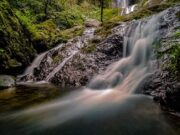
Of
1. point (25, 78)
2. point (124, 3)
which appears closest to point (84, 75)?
point (25, 78)

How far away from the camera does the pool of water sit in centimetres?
521

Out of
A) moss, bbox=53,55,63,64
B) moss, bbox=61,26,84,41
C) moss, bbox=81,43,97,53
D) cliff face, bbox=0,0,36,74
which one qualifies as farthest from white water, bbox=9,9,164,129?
moss, bbox=61,26,84,41

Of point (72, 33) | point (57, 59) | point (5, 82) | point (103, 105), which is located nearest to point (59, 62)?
point (57, 59)

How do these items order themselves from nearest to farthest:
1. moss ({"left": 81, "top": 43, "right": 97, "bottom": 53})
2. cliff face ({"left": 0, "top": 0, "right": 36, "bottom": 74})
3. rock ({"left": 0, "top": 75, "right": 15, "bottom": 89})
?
rock ({"left": 0, "top": 75, "right": 15, "bottom": 89})
moss ({"left": 81, "top": 43, "right": 97, "bottom": 53})
cliff face ({"left": 0, "top": 0, "right": 36, "bottom": 74})

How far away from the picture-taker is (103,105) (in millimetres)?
6980

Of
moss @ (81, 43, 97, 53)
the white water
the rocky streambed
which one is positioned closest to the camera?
the white water

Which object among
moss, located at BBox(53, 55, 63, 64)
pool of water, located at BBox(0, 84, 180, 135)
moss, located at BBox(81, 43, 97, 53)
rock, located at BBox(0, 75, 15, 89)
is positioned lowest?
pool of water, located at BBox(0, 84, 180, 135)

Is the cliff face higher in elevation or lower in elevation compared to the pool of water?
higher

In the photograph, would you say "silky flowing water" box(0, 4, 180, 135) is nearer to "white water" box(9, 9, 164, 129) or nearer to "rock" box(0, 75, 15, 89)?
"white water" box(9, 9, 164, 129)

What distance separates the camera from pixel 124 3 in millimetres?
33938

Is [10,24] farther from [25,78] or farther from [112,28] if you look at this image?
[112,28]

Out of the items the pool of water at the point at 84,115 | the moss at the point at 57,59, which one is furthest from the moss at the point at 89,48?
the pool of water at the point at 84,115

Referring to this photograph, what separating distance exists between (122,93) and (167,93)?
5.93 ft

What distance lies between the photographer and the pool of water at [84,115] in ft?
17.1
